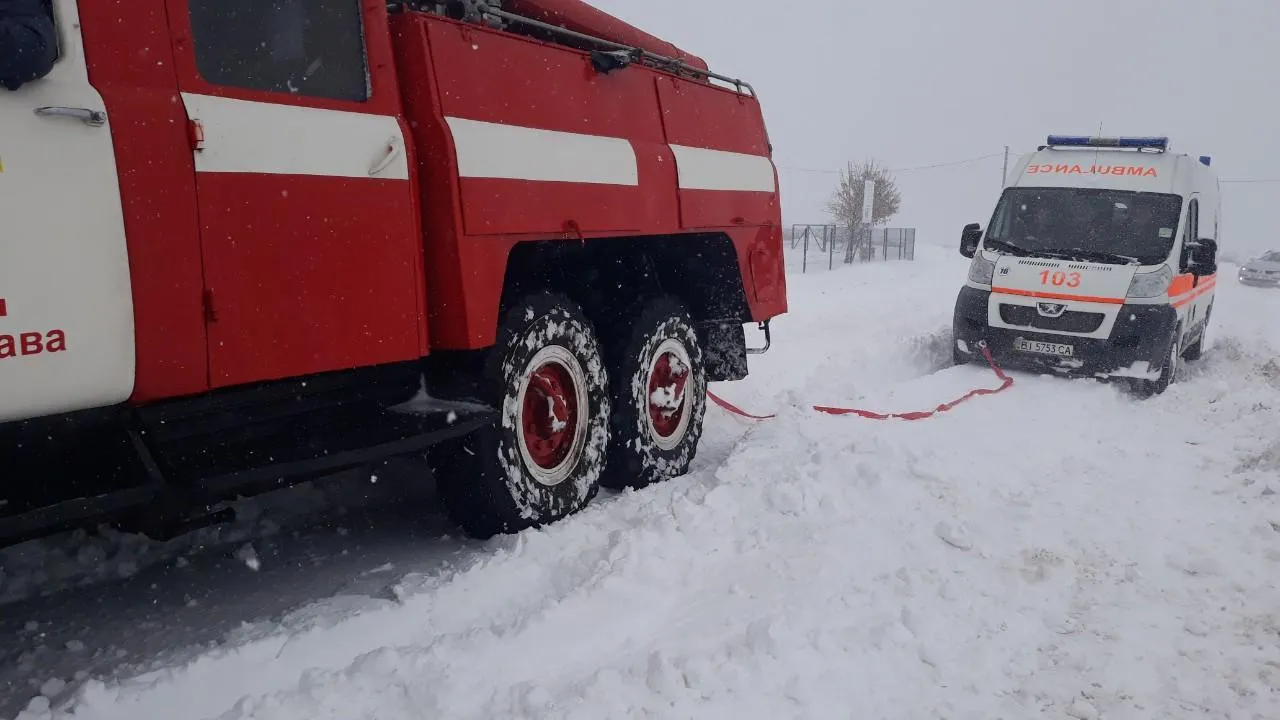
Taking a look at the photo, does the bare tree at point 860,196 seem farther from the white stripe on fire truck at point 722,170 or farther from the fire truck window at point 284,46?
the fire truck window at point 284,46

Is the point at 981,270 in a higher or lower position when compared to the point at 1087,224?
lower

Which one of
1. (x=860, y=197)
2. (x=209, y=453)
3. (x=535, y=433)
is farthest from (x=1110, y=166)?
(x=860, y=197)

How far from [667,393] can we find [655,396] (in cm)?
10

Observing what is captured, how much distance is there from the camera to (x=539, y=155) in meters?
4.09

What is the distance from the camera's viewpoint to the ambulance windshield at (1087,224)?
29.2 ft

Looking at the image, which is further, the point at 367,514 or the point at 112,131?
the point at 367,514

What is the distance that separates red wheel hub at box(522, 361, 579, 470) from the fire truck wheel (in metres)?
0.49

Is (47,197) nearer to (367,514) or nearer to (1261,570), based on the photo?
(367,514)

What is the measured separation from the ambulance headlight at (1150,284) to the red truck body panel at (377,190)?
217 inches

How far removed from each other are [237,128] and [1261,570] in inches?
188

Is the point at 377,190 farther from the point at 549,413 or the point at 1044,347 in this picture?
the point at 1044,347

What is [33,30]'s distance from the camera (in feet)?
7.48

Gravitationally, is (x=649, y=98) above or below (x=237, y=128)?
above

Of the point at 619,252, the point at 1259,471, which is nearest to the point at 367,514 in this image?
the point at 619,252
